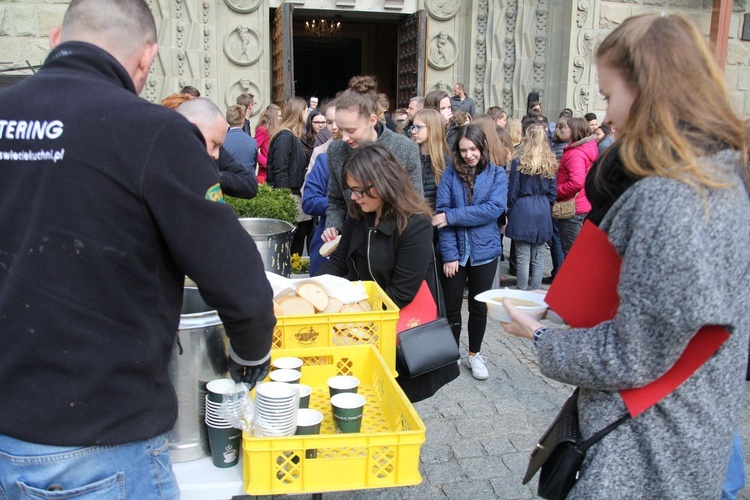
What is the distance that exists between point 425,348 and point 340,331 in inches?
22.2

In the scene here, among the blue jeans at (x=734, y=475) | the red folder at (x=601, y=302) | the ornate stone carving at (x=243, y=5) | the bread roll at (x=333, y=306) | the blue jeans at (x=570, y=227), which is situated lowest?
the blue jeans at (x=570, y=227)

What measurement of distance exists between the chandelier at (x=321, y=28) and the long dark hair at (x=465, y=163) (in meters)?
11.7

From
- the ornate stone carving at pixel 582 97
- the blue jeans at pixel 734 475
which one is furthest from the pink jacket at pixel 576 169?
the ornate stone carving at pixel 582 97

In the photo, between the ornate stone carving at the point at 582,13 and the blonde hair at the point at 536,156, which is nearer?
the blonde hair at the point at 536,156

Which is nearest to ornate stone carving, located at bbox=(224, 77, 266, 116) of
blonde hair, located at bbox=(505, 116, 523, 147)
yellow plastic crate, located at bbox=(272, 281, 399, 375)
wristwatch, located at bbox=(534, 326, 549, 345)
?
blonde hair, located at bbox=(505, 116, 523, 147)

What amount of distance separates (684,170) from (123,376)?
1.32m

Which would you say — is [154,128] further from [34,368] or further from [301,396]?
[301,396]

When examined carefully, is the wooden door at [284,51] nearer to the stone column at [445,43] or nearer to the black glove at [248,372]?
the stone column at [445,43]

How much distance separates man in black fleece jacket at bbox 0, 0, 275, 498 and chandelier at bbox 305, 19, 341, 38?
14864mm

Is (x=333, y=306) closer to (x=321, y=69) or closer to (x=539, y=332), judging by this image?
(x=539, y=332)

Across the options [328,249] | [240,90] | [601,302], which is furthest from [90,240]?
[240,90]

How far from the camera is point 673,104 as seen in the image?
1.48 metres

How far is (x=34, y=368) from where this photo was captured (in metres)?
1.47

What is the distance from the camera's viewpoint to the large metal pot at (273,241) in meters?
4.15
